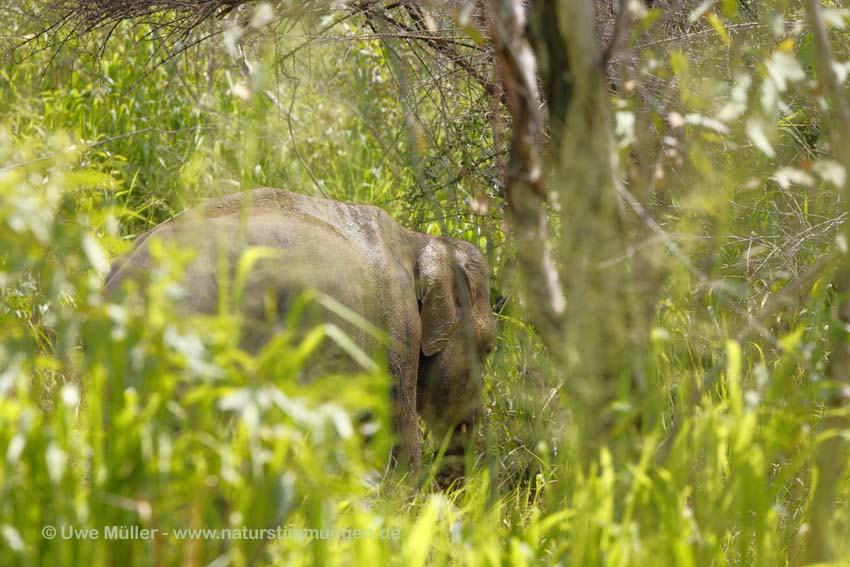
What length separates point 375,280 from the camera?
3857mm

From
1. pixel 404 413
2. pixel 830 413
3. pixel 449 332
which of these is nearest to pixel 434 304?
pixel 449 332

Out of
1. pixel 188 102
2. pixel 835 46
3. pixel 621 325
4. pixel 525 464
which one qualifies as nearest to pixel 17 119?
pixel 188 102

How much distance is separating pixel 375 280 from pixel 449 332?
582 mm

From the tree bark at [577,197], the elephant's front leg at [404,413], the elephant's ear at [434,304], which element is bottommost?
the elephant's front leg at [404,413]

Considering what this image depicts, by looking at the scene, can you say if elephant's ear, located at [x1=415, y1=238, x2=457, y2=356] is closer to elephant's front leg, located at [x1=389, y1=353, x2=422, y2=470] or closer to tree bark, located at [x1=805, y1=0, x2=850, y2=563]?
elephant's front leg, located at [x1=389, y1=353, x2=422, y2=470]

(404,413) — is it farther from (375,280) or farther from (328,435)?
(328,435)

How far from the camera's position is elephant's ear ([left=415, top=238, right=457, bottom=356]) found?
4.30 m

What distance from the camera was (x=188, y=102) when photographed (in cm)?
704

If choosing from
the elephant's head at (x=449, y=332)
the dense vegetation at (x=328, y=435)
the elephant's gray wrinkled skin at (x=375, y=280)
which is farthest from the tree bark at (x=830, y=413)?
the elephant's head at (x=449, y=332)

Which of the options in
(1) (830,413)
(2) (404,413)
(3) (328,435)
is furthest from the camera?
(2) (404,413)

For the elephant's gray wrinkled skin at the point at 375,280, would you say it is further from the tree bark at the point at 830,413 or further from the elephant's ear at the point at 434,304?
the tree bark at the point at 830,413

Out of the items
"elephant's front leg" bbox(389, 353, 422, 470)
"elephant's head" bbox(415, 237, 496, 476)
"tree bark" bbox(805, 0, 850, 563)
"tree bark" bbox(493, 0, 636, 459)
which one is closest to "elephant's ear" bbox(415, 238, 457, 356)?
"elephant's head" bbox(415, 237, 496, 476)

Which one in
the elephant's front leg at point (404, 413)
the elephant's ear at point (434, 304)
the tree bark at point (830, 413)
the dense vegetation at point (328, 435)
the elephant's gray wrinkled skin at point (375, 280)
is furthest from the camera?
the elephant's ear at point (434, 304)

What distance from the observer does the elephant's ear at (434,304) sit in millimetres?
4305
